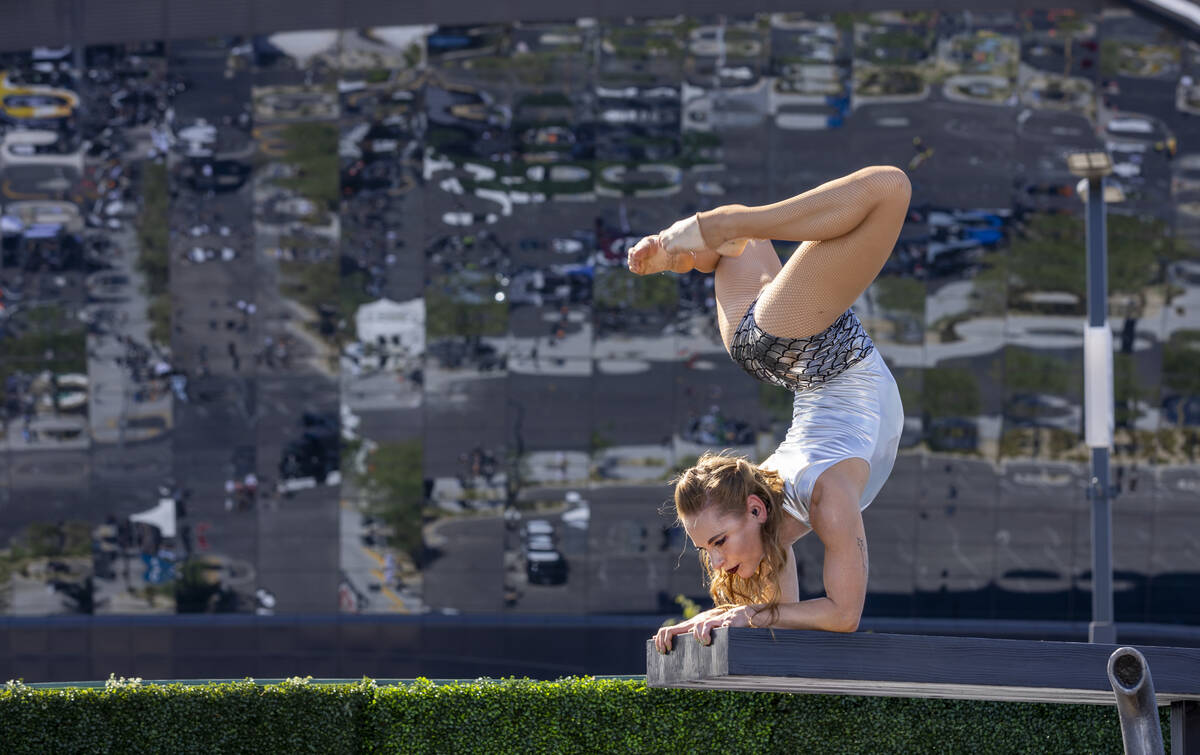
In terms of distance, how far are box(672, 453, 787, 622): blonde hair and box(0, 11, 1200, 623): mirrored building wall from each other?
13740mm

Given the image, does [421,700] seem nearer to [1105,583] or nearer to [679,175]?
[1105,583]

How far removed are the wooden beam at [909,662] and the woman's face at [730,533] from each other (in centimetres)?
34

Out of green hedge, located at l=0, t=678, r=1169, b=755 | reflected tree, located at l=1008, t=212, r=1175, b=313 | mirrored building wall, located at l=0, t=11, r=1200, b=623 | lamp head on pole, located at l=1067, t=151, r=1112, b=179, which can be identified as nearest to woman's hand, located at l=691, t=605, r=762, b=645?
green hedge, located at l=0, t=678, r=1169, b=755

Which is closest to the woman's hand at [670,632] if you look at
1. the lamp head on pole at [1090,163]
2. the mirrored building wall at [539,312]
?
the lamp head on pole at [1090,163]

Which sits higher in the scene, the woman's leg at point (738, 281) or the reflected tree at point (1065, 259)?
the reflected tree at point (1065, 259)

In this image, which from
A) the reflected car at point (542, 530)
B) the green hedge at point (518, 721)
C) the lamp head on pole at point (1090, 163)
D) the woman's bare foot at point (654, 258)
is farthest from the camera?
the reflected car at point (542, 530)

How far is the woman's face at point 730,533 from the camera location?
360 centimetres

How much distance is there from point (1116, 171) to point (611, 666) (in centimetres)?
1078

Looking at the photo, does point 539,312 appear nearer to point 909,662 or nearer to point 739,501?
point 739,501

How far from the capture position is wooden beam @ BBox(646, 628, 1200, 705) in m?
3.17

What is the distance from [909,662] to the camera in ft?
10.8

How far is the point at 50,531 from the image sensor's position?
1819 centimetres

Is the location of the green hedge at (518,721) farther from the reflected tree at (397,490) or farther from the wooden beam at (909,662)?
the reflected tree at (397,490)

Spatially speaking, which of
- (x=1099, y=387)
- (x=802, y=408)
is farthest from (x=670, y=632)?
(x=1099, y=387)
